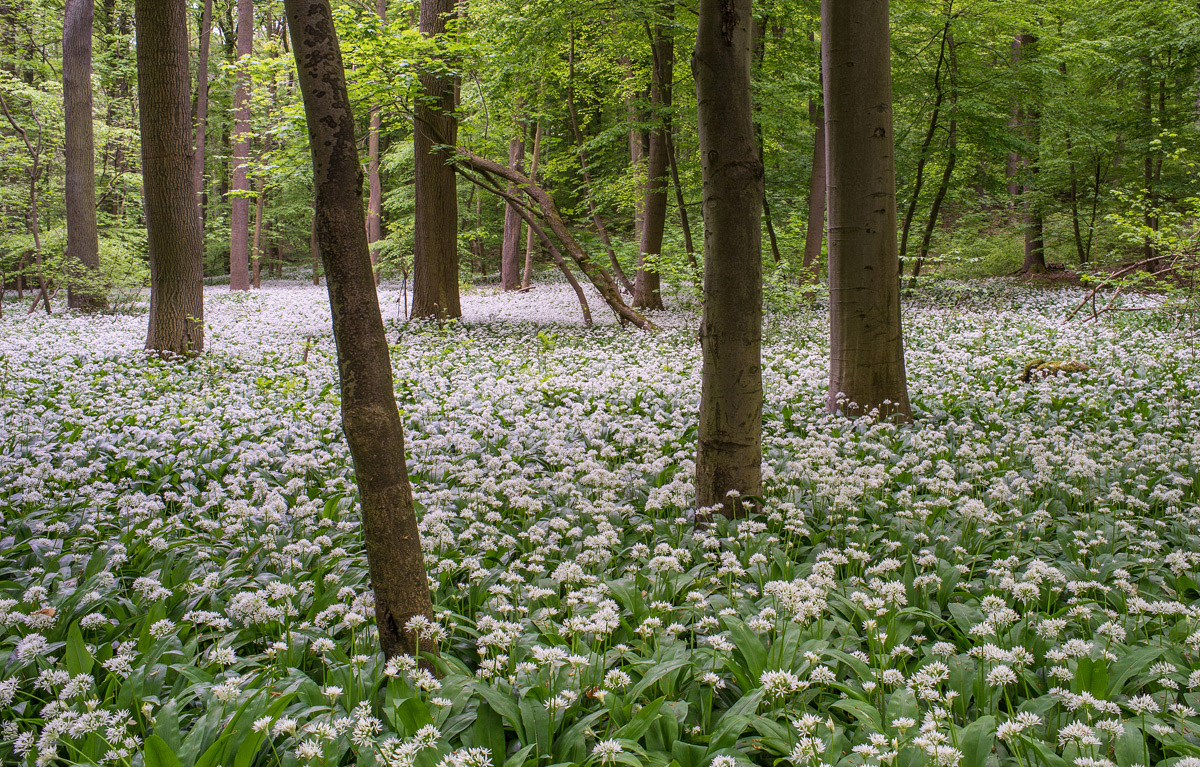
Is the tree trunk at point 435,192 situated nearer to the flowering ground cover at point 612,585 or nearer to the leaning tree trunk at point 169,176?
the leaning tree trunk at point 169,176

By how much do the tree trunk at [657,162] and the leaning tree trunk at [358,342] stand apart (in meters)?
9.77

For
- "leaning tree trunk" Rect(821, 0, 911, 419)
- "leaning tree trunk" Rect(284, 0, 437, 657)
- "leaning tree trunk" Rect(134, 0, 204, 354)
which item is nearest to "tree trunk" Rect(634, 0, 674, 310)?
"leaning tree trunk" Rect(821, 0, 911, 419)

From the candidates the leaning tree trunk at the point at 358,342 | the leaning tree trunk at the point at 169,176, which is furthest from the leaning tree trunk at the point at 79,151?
the leaning tree trunk at the point at 358,342

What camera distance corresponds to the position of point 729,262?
382cm

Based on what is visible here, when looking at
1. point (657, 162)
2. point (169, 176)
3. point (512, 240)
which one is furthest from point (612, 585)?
point (512, 240)

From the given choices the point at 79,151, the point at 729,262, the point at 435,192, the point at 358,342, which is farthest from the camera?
the point at 79,151

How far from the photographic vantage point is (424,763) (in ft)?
6.23

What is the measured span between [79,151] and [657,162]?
12.3 meters

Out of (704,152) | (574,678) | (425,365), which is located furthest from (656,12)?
(574,678)

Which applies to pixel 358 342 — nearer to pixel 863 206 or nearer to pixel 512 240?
pixel 863 206

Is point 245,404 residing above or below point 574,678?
above

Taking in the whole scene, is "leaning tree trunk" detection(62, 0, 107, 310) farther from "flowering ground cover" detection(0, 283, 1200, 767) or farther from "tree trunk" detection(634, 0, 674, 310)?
"tree trunk" detection(634, 0, 674, 310)

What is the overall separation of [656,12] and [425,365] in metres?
6.77

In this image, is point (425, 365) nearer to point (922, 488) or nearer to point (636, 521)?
point (636, 521)
